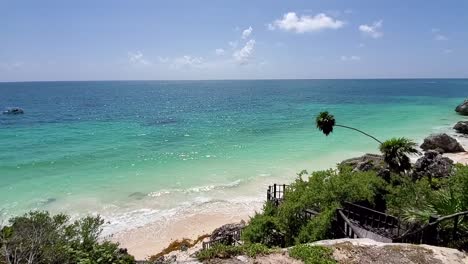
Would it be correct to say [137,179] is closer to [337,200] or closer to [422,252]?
[337,200]

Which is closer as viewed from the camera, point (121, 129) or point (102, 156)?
point (102, 156)

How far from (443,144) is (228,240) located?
104ft

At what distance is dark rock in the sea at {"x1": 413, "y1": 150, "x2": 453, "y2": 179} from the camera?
2231cm

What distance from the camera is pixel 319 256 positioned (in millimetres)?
9594

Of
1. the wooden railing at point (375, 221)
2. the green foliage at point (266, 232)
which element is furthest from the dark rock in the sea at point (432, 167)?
the green foliage at point (266, 232)

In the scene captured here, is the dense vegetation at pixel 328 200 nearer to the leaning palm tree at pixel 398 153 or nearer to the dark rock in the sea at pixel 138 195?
the leaning palm tree at pixel 398 153

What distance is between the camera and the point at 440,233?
454 inches

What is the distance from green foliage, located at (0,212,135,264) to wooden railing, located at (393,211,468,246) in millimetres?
9503

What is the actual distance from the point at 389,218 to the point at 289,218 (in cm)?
423

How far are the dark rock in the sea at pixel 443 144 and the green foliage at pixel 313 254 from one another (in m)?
35.4

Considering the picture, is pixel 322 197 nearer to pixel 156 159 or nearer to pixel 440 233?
pixel 440 233

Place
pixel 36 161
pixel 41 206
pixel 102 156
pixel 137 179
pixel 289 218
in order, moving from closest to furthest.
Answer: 1. pixel 289 218
2. pixel 41 206
3. pixel 137 179
4. pixel 36 161
5. pixel 102 156

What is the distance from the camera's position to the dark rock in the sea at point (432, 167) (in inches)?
878

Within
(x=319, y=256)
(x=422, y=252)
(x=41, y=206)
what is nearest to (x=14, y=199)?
(x=41, y=206)
